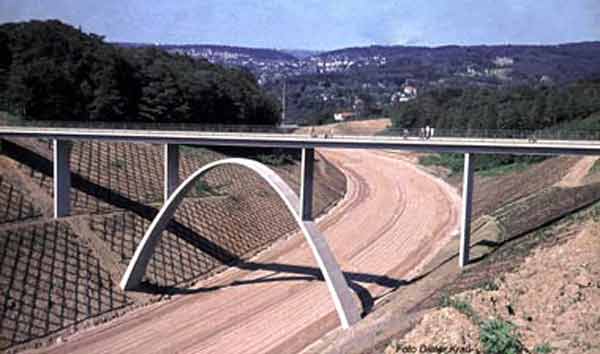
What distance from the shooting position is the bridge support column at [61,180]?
40.6 m

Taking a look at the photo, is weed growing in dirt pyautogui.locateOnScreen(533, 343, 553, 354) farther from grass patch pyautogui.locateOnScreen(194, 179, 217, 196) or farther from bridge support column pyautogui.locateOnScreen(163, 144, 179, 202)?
grass patch pyautogui.locateOnScreen(194, 179, 217, 196)

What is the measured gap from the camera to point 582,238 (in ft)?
97.8

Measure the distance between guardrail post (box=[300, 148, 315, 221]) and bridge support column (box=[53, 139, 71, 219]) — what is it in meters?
17.0

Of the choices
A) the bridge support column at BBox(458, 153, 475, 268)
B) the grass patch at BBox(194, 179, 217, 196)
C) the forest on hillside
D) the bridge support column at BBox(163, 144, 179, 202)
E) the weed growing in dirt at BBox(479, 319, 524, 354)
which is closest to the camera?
the weed growing in dirt at BBox(479, 319, 524, 354)

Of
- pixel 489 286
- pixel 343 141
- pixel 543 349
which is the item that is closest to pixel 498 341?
pixel 543 349

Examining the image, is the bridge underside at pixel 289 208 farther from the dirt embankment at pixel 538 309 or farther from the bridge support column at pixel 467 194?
the dirt embankment at pixel 538 309

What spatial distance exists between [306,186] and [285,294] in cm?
864

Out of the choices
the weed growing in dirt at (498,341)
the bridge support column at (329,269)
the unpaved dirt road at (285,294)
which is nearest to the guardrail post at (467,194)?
the unpaved dirt road at (285,294)

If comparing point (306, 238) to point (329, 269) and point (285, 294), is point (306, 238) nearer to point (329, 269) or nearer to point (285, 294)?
point (329, 269)

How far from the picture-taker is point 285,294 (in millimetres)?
39281

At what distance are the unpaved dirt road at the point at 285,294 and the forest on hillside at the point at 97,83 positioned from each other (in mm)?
20381

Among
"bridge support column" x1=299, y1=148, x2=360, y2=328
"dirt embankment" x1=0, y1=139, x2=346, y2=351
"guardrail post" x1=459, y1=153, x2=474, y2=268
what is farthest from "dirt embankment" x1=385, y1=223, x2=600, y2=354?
"dirt embankment" x1=0, y1=139, x2=346, y2=351

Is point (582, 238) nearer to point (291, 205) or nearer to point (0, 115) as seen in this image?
point (291, 205)

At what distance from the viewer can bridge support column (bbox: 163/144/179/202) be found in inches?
1590
